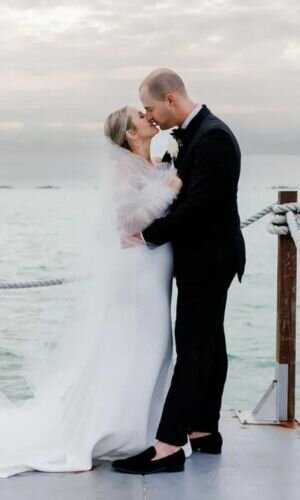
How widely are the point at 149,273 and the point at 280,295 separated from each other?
0.93m

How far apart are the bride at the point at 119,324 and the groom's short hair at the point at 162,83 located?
0.41ft

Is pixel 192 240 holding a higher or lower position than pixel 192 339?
higher

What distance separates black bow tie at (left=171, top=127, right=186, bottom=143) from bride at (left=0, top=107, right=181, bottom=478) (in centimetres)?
8

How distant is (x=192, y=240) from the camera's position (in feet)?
11.6

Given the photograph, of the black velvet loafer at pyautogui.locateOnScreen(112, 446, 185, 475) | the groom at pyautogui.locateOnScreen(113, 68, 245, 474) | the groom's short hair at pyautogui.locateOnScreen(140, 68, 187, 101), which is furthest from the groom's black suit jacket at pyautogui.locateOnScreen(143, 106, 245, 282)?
the black velvet loafer at pyautogui.locateOnScreen(112, 446, 185, 475)

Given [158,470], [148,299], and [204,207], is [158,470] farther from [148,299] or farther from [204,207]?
[204,207]

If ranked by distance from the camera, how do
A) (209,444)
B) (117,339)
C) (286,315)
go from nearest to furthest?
1. (117,339)
2. (209,444)
3. (286,315)

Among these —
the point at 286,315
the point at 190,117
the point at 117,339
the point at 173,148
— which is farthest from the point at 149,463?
the point at 190,117

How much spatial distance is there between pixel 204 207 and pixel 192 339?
1.73ft

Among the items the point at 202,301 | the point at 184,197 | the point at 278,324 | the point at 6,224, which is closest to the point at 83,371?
the point at 202,301

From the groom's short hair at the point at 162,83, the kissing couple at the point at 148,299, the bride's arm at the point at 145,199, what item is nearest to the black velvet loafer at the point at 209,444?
the kissing couple at the point at 148,299

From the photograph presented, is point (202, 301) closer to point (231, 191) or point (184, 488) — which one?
point (231, 191)

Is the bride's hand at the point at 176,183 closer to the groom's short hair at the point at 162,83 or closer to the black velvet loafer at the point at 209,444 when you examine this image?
the groom's short hair at the point at 162,83

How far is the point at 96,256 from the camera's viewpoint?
373 centimetres
